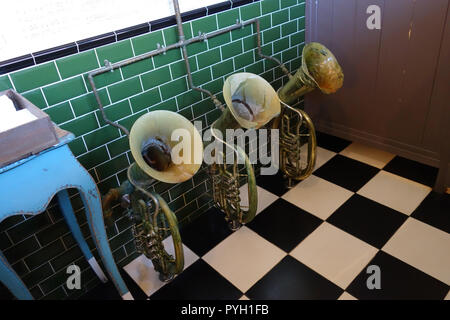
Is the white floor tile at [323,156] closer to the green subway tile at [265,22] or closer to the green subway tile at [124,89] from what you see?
the green subway tile at [265,22]

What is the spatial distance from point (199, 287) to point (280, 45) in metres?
1.52

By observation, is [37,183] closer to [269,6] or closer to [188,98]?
[188,98]

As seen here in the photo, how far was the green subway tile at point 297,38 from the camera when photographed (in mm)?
2367

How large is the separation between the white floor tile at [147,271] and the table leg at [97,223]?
0.31ft

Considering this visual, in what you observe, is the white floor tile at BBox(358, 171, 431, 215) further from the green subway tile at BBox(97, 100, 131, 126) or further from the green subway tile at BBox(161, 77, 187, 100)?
the green subway tile at BBox(97, 100, 131, 126)

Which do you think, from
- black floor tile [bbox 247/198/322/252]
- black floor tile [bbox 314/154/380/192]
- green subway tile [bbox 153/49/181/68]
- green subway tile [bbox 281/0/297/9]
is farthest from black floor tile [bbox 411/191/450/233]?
green subway tile [bbox 153/49/181/68]

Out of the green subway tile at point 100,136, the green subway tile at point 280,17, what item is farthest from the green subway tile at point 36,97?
the green subway tile at point 280,17

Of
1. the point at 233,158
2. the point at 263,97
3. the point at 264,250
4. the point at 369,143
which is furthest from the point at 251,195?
the point at 369,143

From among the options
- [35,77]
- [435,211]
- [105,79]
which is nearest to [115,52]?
[105,79]

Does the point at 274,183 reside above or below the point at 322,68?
below

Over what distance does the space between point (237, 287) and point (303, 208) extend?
66cm

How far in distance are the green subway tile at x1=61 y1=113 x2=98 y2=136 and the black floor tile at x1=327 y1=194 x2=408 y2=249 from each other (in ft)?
4.38

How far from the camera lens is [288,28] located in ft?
7.54

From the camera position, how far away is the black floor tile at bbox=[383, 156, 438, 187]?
2.23m
